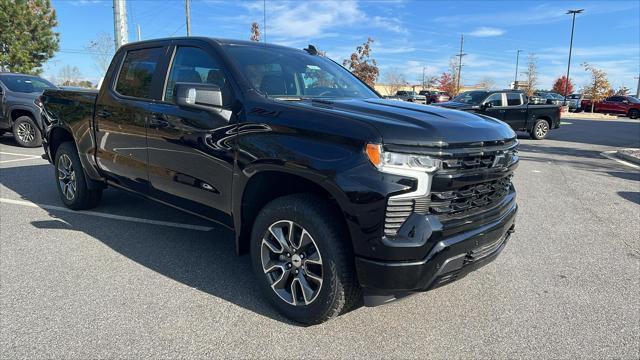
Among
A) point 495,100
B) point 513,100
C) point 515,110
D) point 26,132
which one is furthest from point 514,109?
point 26,132

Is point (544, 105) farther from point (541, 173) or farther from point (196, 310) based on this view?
point (196, 310)

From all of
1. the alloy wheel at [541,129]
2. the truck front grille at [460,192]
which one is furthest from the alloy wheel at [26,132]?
the alloy wheel at [541,129]

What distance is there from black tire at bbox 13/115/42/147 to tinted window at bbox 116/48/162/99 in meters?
8.24

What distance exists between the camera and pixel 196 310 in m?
3.22

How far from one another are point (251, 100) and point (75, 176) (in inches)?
126

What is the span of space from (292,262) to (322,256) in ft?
1.07

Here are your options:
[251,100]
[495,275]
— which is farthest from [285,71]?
[495,275]

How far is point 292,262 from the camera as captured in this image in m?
3.02

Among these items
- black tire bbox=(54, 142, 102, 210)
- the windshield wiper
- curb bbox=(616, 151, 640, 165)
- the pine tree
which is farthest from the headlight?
the pine tree

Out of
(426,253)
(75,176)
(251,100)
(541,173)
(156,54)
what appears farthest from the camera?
(541,173)

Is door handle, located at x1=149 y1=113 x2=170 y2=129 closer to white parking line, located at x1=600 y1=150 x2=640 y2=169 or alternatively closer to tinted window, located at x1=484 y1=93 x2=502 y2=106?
white parking line, located at x1=600 y1=150 x2=640 y2=169

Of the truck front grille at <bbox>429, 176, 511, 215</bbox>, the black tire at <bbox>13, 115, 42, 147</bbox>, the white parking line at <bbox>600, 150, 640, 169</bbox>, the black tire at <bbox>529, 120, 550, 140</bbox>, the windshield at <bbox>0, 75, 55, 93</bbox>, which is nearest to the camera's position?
the truck front grille at <bbox>429, 176, 511, 215</bbox>

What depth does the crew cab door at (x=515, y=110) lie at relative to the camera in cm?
1582

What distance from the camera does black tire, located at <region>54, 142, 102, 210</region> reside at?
5242mm
